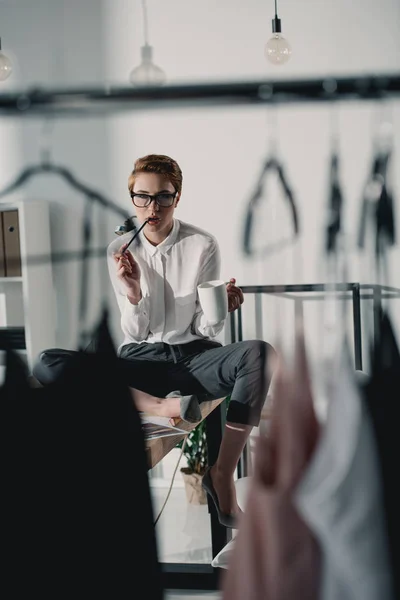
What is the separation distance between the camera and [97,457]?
0.68m

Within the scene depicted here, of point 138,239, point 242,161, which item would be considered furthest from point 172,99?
point 242,161

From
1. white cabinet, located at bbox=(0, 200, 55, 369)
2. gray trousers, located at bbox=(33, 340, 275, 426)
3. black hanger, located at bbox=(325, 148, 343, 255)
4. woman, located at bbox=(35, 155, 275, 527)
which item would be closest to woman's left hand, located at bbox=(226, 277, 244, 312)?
woman, located at bbox=(35, 155, 275, 527)

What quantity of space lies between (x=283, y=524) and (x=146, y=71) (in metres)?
3.04

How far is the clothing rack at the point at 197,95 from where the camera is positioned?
65 centimetres

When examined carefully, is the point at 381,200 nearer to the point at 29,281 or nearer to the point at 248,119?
the point at 248,119

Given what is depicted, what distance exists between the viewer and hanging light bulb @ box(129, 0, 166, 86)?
3.24 m

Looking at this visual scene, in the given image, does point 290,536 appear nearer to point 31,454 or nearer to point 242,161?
point 31,454

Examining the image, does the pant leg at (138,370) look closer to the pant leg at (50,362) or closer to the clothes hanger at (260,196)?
the pant leg at (50,362)

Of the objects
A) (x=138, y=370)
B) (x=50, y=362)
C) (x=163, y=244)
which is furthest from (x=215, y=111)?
(x=50, y=362)

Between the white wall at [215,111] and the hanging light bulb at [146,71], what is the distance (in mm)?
38

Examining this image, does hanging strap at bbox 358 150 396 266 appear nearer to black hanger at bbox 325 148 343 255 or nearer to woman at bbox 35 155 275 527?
black hanger at bbox 325 148 343 255

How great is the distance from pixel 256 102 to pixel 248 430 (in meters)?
1.25

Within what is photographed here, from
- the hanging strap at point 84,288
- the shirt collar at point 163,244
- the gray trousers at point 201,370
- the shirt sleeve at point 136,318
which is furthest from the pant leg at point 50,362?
the hanging strap at point 84,288

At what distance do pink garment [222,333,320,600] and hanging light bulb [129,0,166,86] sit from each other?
109 inches
